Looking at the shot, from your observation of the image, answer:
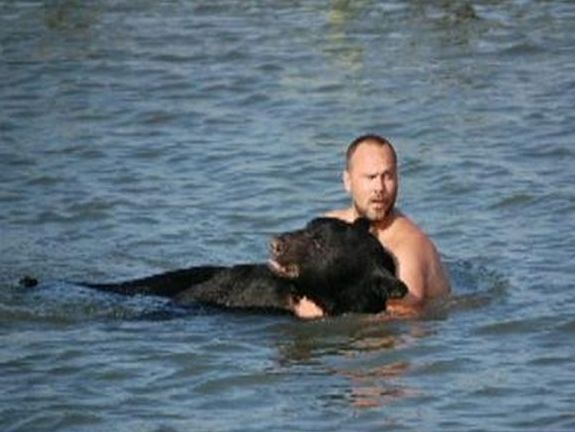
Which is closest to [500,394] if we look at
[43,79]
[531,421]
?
[531,421]

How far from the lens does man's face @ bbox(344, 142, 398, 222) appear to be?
37.0 ft

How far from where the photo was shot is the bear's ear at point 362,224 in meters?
11.0

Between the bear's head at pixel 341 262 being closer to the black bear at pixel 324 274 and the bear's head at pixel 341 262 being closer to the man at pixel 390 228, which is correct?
the black bear at pixel 324 274

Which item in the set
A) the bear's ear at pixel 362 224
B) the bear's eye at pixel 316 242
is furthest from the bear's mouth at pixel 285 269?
the bear's ear at pixel 362 224

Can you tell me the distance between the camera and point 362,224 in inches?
435

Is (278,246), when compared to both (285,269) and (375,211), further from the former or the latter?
(375,211)

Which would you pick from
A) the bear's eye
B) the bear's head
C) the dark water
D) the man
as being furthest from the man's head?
the dark water

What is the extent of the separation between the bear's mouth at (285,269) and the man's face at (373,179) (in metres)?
0.67

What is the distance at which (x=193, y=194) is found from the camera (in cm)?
1466

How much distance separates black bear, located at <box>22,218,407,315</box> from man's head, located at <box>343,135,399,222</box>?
278 mm

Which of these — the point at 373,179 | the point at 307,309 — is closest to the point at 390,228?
the point at 373,179

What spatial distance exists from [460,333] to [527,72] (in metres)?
7.24

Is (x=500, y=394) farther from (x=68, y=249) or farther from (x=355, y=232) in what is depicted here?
(x=68, y=249)

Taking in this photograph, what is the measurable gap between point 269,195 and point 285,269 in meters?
3.55
